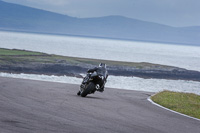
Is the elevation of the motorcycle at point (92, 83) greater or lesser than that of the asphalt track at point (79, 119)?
greater

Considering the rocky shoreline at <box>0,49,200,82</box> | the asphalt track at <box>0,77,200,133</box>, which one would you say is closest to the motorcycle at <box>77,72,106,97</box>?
the asphalt track at <box>0,77,200,133</box>

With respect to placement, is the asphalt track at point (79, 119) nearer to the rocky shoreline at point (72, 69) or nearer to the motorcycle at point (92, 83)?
the motorcycle at point (92, 83)

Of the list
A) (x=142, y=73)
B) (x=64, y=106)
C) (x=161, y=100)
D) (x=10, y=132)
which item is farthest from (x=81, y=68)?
(x=10, y=132)

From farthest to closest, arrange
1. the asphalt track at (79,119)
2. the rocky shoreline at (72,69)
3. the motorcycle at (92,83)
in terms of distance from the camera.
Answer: the rocky shoreline at (72,69) < the motorcycle at (92,83) < the asphalt track at (79,119)

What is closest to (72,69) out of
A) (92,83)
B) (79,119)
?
(92,83)

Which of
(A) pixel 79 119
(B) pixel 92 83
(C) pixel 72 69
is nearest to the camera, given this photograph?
(A) pixel 79 119

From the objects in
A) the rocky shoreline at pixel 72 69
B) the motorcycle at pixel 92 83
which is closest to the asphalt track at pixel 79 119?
the motorcycle at pixel 92 83

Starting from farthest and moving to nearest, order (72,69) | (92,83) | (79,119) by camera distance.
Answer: (72,69)
(92,83)
(79,119)

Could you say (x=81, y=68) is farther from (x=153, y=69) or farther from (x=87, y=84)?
(x=87, y=84)

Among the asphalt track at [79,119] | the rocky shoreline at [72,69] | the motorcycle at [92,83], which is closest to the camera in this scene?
the asphalt track at [79,119]

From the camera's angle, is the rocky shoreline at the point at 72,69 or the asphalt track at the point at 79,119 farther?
the rocky shoreline at the point at 72,69

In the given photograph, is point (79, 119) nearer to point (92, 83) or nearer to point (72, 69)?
point (92, 83)

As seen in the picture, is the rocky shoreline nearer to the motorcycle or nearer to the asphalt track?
the motorcycle

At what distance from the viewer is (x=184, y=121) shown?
546 inches
